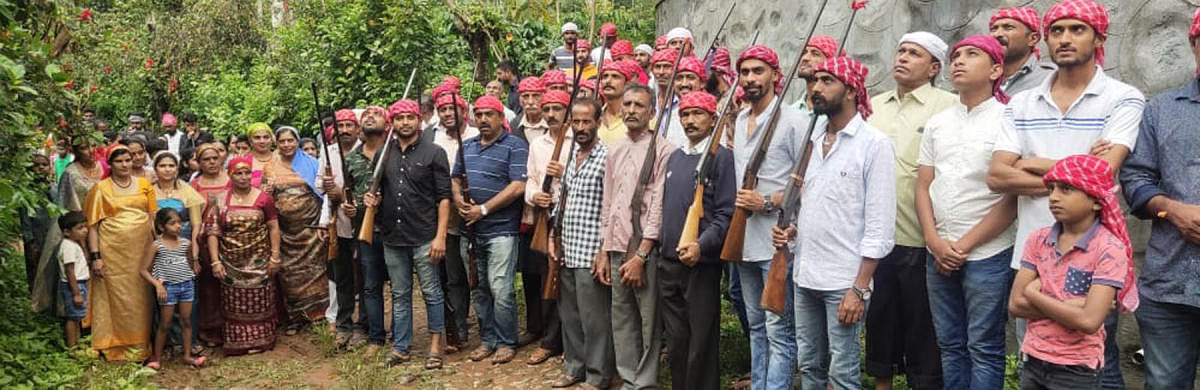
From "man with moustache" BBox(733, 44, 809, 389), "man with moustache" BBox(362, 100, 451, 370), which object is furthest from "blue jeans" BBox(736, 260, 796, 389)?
"man with moustache" BBox(362, 100, 451, 370)

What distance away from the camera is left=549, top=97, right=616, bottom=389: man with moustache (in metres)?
5.54

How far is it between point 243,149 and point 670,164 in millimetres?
5059

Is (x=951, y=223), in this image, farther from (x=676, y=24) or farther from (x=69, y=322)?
(x=676, y=24)

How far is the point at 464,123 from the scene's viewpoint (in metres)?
7.25

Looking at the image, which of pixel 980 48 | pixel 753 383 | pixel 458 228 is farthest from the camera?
pixel 458 228

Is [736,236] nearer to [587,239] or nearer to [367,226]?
[587,239]

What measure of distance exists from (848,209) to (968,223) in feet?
→ 1.69

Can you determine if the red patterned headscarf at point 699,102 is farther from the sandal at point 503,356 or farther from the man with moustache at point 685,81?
the sandal at point 503,356

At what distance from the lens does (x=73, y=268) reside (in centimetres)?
670

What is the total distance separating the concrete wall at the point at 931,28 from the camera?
429 centimetres

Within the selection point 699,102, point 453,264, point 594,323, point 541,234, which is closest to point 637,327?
point 594,323

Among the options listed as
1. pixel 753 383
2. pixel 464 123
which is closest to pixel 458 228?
pixel 464 123

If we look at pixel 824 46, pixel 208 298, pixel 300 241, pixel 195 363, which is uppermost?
pixel 824 46

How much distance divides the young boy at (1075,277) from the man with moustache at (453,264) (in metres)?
4.12
